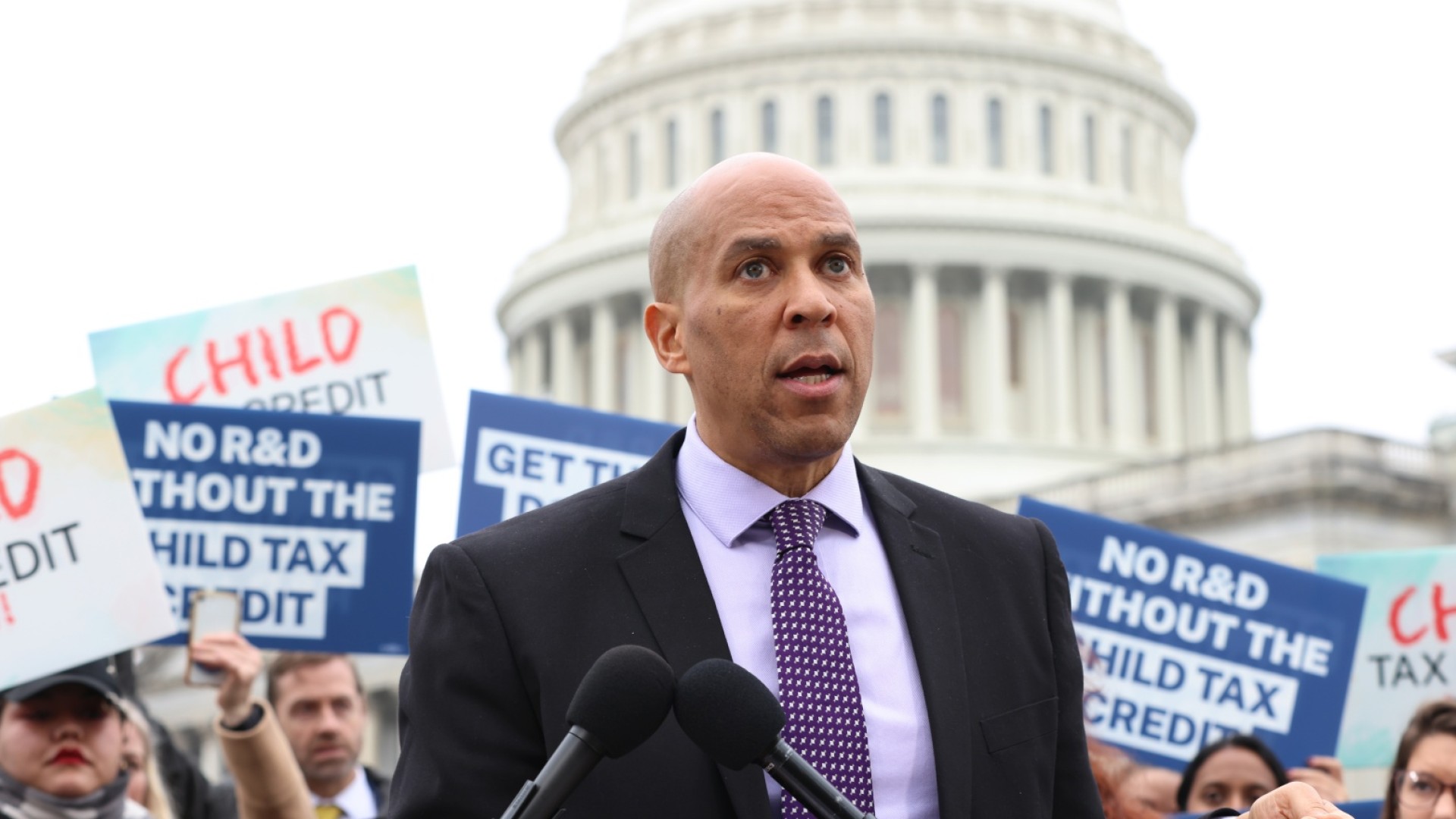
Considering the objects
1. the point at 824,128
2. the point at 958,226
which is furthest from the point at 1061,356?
the point at 824,128

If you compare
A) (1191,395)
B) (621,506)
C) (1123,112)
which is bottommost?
(1191,395)

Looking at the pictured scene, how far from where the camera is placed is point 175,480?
28.2 ft

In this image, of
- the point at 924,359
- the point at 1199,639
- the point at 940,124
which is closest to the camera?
the point at 1199,639

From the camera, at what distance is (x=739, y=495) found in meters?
3.21

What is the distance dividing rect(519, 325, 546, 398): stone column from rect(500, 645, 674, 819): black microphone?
68029 mm

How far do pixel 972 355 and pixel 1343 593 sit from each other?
55.2 metres

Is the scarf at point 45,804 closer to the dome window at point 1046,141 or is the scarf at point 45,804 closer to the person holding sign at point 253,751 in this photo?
the person holding sign at point 253,751

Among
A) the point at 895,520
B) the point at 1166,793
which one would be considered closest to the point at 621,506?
the point at 895,520

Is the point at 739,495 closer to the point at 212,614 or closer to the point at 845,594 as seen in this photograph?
the point at 845,594

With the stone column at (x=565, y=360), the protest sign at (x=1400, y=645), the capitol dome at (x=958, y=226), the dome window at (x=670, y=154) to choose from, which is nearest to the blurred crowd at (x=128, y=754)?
the protest sign at (x=1400, y=645)

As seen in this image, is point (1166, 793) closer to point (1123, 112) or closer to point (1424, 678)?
point (1424, 678)

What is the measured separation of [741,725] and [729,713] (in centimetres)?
2

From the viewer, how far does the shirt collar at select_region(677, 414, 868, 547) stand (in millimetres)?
3189

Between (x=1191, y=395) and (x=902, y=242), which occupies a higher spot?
(x=902, y=242)
